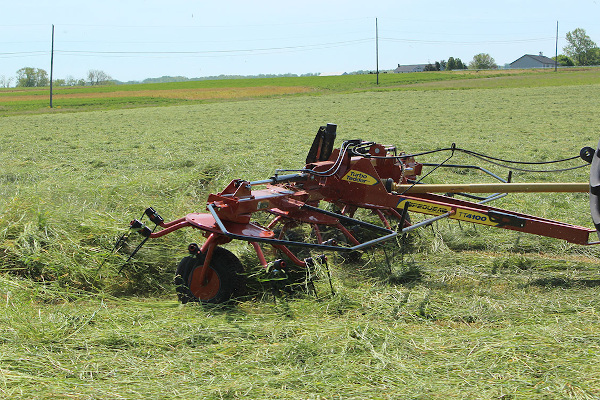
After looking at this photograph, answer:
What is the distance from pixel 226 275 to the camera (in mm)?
5105

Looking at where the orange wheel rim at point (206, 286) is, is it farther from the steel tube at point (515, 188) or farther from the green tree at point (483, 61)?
the green tree at point (483, 61)

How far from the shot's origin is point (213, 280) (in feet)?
16.8

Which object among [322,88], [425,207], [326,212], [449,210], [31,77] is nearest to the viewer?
[326,212]

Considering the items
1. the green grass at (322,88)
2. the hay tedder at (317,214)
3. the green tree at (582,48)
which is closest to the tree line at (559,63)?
the green tree at (582,48)

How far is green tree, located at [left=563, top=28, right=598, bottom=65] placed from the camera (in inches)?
4245

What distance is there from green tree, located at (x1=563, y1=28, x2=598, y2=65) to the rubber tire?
120 meters

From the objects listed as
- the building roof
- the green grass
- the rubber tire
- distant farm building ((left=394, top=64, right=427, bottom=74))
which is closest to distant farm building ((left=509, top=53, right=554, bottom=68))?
the building roof

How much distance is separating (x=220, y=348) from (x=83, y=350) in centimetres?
99

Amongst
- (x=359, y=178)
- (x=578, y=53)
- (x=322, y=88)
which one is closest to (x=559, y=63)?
(x=578, y=53)

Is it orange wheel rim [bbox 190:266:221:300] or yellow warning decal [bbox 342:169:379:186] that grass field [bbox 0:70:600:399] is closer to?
orange wheel rim [bbox 190:266:221:300]

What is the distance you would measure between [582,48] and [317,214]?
393 feet

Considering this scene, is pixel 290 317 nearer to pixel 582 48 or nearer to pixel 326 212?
pixel 326 212

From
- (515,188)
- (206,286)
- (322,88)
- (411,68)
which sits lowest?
(206,286)

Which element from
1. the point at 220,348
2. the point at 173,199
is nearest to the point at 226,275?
the point at 220,348
